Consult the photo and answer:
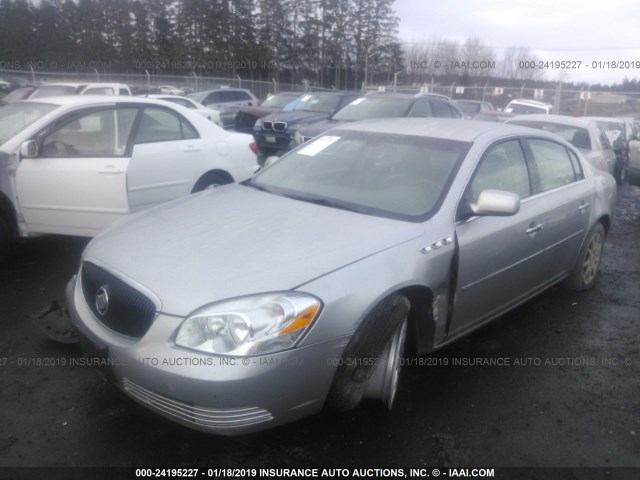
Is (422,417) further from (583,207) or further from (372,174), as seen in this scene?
(583,207)

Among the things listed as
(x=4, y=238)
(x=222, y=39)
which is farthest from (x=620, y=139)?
(x=222, y=39)

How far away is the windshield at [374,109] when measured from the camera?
32.6 feet

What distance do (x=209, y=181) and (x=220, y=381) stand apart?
13.2ft

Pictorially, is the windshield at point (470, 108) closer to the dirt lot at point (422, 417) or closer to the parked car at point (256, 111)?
the parked car at point (256, 111)

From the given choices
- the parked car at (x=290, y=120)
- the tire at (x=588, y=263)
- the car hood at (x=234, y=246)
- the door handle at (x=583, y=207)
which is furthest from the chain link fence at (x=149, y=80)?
the car hood at (x=234, y=246)

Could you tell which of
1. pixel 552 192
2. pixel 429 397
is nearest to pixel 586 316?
pixel 552 192

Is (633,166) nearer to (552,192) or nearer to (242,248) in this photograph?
(552,192)

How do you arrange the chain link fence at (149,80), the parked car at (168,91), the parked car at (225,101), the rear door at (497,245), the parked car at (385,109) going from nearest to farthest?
the rear door at (497,245) → the parked car at (385,109) → the parked car at (225,101) → the parked car at (168,91) → the chain link fence at (149,80)

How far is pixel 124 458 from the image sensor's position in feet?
8.18

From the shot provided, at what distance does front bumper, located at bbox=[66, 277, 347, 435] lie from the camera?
2.17m

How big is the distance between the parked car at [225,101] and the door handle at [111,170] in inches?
511

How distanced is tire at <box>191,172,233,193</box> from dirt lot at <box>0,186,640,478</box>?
2.09 m

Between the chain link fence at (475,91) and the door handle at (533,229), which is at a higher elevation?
the chain link fence at (475,91)

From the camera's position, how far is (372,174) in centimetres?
349
